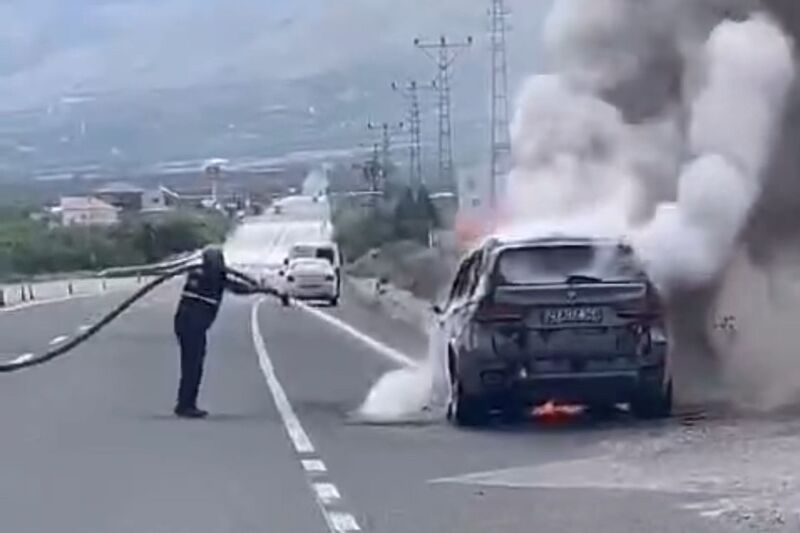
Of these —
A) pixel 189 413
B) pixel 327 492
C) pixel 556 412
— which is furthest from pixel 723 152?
pixel 327 492

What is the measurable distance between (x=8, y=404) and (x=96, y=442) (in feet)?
19.8

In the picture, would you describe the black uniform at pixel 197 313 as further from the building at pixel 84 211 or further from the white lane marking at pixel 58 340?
the building at pixel 84 211

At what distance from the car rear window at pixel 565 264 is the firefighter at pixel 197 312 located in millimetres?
3948

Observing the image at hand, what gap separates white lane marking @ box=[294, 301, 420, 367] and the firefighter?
7.68 m

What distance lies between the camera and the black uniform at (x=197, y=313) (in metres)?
24.0

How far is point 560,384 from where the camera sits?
20.4m

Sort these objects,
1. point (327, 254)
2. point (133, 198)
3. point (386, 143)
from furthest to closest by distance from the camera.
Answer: point (386, 143), point (327, 254), point (133, 198)

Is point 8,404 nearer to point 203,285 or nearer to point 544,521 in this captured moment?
point 203,285

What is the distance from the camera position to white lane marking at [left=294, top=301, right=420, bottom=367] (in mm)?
34656

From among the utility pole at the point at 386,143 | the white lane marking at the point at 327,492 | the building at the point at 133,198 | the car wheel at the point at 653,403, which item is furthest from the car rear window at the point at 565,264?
the utility pole at the point at 386,143

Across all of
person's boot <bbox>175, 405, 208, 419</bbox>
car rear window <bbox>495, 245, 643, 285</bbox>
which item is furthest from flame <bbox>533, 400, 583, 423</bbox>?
person's boot <bbox>175, 405, 208, 419</bbox>

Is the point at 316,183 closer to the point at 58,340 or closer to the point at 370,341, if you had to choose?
the point at 58,340

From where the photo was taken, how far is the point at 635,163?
27438mm

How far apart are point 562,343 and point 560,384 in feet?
1.14
